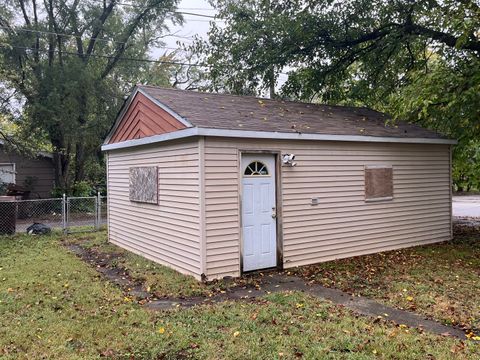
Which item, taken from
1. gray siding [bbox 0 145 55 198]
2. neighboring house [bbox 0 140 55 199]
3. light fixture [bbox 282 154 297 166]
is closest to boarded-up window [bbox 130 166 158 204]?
light fixture [bbox 282 154 297 166]

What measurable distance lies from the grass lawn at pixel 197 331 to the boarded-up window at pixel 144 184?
2.46 metres

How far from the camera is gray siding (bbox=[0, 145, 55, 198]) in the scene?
18.4 metres

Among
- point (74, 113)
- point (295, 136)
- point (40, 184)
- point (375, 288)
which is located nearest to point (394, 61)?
point (295, 136)

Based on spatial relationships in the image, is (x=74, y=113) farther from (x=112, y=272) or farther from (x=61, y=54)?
(x=112, y=272)

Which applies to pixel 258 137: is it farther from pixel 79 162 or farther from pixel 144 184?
pixel 79 162

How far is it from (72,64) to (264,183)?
14059mm

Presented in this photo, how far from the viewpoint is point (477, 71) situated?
8.20 m

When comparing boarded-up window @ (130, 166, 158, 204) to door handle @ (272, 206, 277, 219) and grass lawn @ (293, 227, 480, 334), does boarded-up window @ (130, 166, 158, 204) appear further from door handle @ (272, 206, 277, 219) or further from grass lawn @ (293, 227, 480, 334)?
grass lawn @ (293, 227, 480, 334)

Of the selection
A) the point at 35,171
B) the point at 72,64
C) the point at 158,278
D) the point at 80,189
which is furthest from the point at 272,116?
the point at 35,171

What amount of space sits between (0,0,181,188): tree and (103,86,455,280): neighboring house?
8.58 m

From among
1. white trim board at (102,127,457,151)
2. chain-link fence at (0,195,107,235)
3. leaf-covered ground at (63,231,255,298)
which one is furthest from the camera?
chain-link fence at (0,195,107,235)

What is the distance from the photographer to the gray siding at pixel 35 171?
18438 mm

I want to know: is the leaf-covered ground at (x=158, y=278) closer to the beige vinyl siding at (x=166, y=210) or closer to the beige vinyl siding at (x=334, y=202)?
the beige vinyl siding at (x=166, y=210)

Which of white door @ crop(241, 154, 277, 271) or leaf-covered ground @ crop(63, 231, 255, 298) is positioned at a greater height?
white door @ crop(241, 154, 277, 271)
